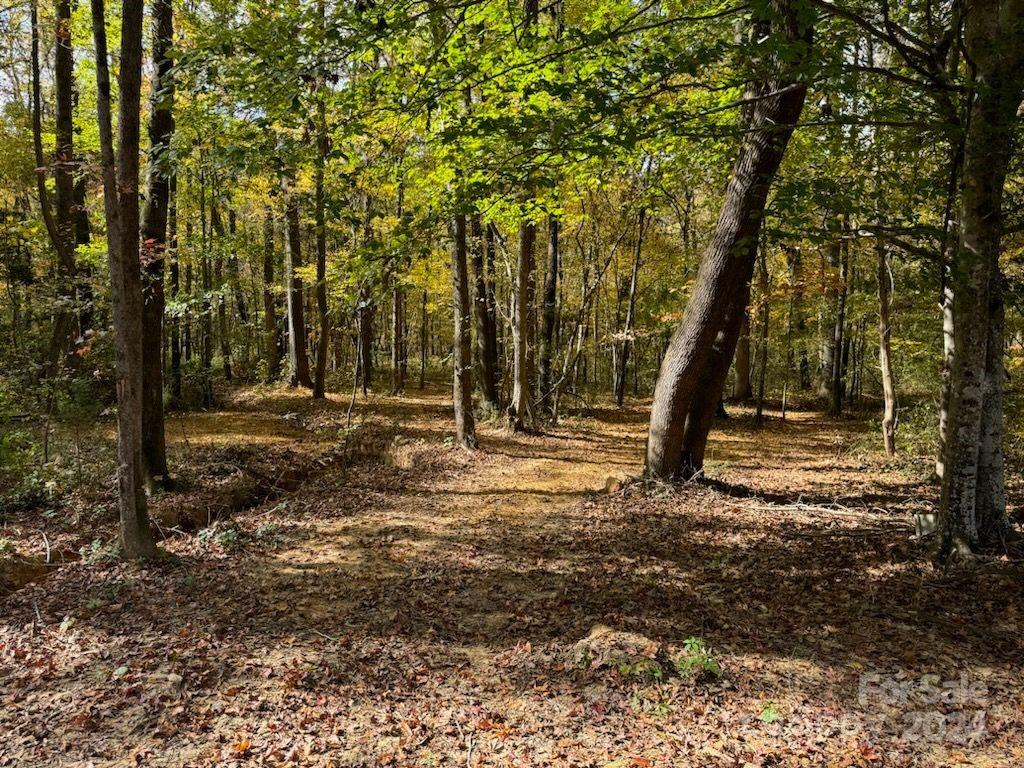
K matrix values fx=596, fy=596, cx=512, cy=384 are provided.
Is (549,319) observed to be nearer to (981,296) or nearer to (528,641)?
(981,296)

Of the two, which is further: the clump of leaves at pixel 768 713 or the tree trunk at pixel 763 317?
the tree trunk at pixel 763 317

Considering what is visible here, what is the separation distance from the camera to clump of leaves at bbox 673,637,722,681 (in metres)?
4.07

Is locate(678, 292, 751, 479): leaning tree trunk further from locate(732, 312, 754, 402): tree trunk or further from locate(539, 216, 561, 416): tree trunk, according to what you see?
locate(732, 312, 754, 402): tree trunk

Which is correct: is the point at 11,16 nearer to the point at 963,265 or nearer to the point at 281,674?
the point at 281,674

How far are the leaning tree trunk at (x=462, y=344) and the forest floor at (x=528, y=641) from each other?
11.7ft

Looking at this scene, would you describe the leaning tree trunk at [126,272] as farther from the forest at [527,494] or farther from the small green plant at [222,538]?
the small green plant at [222,538]

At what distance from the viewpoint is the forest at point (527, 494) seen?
3.84 metres

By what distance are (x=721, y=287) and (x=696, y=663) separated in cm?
522

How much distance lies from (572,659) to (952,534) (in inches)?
147

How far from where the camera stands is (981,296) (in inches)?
195

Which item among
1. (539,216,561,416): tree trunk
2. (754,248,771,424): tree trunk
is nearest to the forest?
(754,248,771,424): tree trunk

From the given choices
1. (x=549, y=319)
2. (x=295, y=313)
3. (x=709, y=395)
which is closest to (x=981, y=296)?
(x=709, y=395)

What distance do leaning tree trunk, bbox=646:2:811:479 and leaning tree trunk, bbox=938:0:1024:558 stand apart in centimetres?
227

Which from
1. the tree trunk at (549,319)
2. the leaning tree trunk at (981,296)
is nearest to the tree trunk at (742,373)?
the tree trunk at (549,319)
